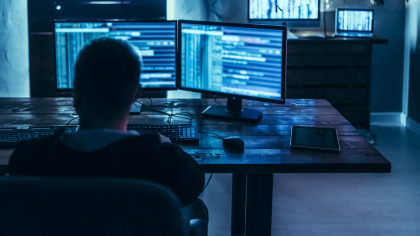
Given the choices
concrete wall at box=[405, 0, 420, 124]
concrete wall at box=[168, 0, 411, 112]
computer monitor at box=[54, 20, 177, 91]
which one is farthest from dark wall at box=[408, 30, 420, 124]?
computer monitor at box=[54, 20, 177, 91]

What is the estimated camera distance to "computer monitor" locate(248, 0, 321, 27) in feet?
13.3

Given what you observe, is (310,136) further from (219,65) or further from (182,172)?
(182,172)

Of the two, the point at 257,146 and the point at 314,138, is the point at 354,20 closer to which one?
the point at 314,138

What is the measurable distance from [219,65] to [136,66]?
102 centimetres

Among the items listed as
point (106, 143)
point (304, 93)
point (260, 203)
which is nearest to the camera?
point (106, 143)

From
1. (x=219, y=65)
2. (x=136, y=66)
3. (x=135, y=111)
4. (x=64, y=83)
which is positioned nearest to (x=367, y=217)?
(x=219, y=65)

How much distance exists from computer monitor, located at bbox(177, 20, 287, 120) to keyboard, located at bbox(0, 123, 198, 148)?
30 centimetres

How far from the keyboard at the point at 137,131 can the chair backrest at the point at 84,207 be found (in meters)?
0.83

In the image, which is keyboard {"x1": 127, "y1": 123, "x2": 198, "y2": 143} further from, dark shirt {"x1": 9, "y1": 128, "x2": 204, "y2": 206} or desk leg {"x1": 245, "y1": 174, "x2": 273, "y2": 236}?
dark shirt {"x1": 9, "y1": 128, "x2": 204, "y2": 206}

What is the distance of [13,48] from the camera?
409 centimetres

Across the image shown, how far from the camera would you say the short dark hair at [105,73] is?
103 cm

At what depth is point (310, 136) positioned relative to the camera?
68.2 inches

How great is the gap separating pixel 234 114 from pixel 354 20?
8.05 feet

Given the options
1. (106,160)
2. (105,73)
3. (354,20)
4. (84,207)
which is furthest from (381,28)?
(84,207)
